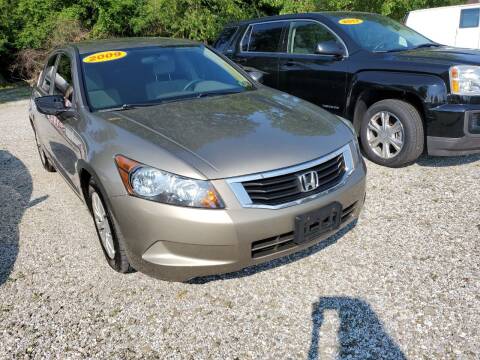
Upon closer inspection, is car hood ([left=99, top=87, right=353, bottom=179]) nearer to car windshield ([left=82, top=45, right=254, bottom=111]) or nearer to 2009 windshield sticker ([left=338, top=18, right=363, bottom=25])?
car windshield ([left=82, top=45, right=254, bottom=111])

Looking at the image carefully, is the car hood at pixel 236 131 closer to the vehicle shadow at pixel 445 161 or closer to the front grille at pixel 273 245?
the front grille at pixel 273 245

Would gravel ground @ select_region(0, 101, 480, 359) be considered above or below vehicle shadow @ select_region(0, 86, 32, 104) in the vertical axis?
above

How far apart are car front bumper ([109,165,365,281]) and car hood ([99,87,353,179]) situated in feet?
0.77

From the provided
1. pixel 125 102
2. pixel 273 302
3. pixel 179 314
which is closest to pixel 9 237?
pixel 125 102

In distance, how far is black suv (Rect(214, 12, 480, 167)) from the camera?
396 centimetres

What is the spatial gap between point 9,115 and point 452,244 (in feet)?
34.7

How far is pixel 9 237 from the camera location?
12.1ft

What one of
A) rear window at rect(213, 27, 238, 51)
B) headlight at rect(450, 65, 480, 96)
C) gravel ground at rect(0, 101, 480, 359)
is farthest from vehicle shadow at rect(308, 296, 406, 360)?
rear window at rect(213, 27, 238, 51)

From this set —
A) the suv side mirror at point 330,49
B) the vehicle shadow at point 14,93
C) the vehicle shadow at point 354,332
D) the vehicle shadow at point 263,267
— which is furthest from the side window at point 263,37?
the vehicle shadow at point 14,93

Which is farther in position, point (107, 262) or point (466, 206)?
point (466, 206)

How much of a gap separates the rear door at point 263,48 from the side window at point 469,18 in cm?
683

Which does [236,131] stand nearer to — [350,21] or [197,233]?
[197,233]

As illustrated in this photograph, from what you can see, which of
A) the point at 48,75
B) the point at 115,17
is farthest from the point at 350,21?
the point at 115,17

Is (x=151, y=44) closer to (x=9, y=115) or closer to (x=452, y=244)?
(x=452, y=244)
